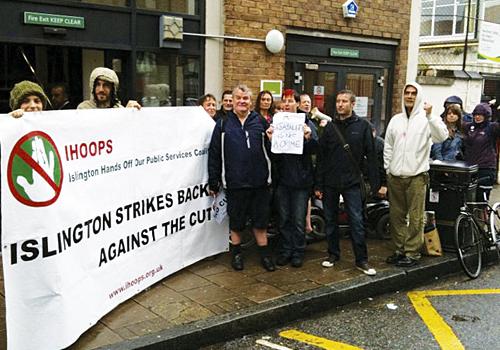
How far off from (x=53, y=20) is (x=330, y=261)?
14.2 feet

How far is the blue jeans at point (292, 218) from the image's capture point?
223 inches

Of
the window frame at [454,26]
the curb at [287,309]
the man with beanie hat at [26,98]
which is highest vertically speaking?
the window frame at [454,26]

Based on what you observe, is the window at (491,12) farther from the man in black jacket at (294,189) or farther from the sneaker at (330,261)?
the sneaker at (330,261)

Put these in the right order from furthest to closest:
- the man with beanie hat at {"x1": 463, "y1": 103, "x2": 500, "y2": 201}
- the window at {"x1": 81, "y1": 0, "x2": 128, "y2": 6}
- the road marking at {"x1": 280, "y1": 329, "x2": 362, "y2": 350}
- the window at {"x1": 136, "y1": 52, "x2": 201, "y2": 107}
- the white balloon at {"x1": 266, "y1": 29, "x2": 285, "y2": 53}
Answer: the white balloon at {"x1": 266, "y1": 29, "x2": 285, "y2": 53} → the window at {"x1": 136, "y1": 52, "x2": 201, "y2": 107} → the man with beanie hat at {"x1": 463, "y1": 103, "x2": 500, "y2": 201} → the window at {"x1": 81, "y1": 0, "x2": 128, "y2": 6} → the road marking at {"x1": 280, "y1": 329, "x2": 362, "y2": 350}

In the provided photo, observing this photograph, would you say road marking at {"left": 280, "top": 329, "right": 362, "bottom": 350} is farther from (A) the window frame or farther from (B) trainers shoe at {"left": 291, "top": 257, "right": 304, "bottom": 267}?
(A) the window frame

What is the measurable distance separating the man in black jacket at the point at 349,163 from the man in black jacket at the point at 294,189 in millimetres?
167

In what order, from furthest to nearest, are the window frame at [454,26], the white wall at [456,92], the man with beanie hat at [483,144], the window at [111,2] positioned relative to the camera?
1. the window frame at [454,26]
2. the white wall at [456,92]
3. the man with beanie hat at [483,144]
4. the window at [111,2]

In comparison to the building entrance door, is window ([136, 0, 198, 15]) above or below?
above

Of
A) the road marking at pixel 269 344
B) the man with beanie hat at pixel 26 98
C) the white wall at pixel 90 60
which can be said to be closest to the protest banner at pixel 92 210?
the man with beanie hat at pixel 26 98

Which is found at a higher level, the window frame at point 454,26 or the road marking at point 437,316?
the window frame at point 454,26

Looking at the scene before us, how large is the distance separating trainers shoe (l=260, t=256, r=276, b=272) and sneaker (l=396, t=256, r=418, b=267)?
4.55 feet

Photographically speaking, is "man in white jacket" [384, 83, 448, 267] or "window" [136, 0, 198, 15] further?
"window" [136, 0, 198, 15]

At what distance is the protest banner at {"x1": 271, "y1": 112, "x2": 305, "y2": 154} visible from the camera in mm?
5348

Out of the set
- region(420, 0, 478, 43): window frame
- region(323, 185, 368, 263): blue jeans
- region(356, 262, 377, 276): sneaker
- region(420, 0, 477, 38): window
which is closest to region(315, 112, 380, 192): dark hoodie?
region(323, 185, 368, 263): blue jeans
